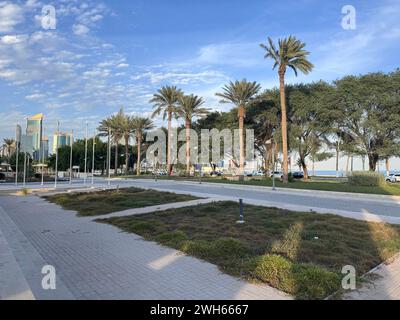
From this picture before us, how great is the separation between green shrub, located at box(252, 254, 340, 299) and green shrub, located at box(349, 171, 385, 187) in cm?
2772

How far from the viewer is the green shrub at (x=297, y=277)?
552 centimetres

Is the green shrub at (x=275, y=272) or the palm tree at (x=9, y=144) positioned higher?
the palm tree at (x=9, y=144)

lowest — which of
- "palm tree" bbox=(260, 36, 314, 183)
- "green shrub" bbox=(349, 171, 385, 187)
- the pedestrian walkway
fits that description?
the pedestrian walkway

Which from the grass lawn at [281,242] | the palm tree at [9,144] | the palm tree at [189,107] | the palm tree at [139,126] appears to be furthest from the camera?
the palm tree at [9,144]

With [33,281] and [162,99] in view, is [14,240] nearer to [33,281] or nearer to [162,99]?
[33,281]

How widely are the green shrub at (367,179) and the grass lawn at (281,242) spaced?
2040 cm

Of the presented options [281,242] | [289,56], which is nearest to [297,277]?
[281,242]

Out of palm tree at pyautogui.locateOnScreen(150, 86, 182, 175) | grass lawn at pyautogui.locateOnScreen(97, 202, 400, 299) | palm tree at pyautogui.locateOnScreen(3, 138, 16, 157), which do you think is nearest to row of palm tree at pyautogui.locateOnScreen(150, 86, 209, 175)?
palm tree at pyautogui.locateOnScreen(150, 86, 182, 175)

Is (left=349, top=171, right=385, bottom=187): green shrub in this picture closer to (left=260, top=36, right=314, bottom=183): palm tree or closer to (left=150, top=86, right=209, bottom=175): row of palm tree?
(left=260, top=36, right=314, bottom=183): palm tree

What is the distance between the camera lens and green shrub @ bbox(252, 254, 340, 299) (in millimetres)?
5522

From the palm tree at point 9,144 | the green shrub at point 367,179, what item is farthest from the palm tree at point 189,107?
the palm tree at point 9,144

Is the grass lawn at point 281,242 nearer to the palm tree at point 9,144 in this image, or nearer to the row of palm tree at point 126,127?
the row of palm tree at point 126,127

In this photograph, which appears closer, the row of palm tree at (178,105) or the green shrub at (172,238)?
the green shrub at (172,238)

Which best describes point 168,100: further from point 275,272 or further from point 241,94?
point 275,272
